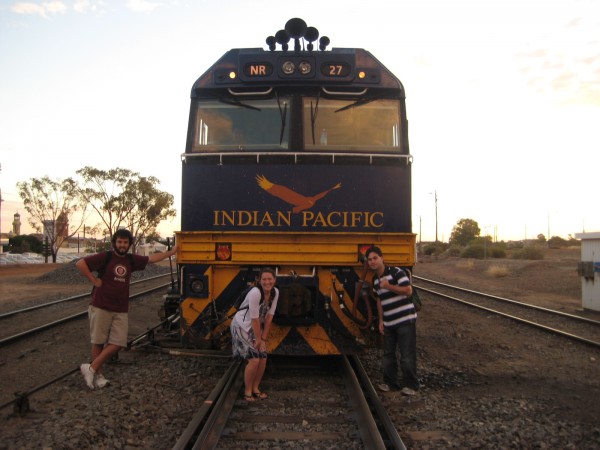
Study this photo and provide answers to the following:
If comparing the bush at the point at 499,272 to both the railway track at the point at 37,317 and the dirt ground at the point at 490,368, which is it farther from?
the railway track at the point at 37,317

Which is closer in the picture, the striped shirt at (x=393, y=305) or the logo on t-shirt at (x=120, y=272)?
the striped shirt at (x=393, y=305)

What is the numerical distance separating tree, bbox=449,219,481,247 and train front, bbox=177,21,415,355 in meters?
73.3

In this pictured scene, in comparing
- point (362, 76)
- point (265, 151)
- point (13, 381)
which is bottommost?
point (13, 381)

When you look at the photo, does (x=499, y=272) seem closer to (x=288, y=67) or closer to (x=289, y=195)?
(x=289, y=195)

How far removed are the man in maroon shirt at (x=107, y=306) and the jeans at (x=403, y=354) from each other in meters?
2.69

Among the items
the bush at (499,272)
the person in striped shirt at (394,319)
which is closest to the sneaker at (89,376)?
the person in striped shirt at (394,319)

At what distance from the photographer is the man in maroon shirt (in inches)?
229

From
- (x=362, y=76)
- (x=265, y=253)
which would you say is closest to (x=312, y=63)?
(x=362, y=76)

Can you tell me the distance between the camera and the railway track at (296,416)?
14.0 feet

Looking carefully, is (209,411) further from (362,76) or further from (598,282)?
(598,282)

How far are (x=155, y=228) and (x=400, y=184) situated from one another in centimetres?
4244

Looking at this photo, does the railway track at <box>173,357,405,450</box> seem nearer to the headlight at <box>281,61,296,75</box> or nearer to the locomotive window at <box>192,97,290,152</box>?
the locomotive window at <box>192,97,290,152</box>

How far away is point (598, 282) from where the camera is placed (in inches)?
500

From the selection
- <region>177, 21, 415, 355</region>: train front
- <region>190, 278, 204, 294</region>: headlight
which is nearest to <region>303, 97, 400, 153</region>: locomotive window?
<region>177, 21, 415, 355</region>: train front
